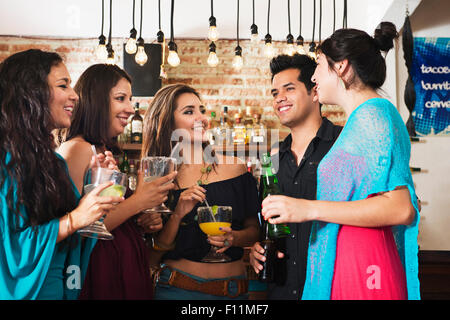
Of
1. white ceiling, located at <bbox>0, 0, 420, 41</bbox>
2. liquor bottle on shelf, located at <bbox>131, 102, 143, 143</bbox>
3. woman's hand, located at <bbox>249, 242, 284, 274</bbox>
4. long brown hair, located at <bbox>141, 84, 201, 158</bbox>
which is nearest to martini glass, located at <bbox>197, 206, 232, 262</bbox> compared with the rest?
woman's hand, located at <bbox>249, 242, 284, 274</bbox>

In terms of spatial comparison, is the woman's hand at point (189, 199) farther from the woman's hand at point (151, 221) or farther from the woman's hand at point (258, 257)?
the woman's hand at point (258, 257)

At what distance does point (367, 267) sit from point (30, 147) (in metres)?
1.02

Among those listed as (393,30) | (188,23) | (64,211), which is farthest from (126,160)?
(393,30)

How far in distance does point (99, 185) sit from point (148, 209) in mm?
359

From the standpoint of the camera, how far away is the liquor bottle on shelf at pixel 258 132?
3699mm

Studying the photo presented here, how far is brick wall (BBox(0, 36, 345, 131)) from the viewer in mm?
4016

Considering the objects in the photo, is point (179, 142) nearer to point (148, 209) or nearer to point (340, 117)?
point (148, 209)

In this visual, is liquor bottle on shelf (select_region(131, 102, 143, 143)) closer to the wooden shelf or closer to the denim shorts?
the wooden shelf

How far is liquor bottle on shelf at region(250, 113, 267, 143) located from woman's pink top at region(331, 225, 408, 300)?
252cm

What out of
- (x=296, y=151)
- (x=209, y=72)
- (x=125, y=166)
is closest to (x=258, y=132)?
(x=209, y=72)

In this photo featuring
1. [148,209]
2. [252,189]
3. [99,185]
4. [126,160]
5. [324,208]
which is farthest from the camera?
[126,160]

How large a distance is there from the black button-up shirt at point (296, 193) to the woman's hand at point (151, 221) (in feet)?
1.65

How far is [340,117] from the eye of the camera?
13.2ft
